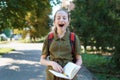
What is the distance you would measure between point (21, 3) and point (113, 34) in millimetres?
11801

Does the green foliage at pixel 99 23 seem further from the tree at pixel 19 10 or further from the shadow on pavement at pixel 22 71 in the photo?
the tree at pixel 19 10

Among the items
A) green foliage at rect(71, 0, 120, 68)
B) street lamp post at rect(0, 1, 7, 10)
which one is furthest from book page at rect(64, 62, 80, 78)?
street lamp post at rect(0, 1, 7, 10)

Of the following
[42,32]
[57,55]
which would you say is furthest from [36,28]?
[57,55]

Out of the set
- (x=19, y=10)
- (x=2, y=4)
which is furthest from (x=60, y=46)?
(x=19, y=10)

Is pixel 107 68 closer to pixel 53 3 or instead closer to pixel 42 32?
pixel 53 3

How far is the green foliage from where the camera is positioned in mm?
12633

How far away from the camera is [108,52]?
46.1 ft

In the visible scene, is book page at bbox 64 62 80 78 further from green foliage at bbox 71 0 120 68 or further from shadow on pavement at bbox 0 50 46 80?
shadow on pavement at bbox 0 50 46 80

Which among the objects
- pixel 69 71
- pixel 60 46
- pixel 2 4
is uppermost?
pixel 2 4

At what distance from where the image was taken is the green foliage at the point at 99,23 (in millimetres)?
12633

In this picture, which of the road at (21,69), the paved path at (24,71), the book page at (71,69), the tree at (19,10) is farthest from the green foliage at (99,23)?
the book page at (71,69)

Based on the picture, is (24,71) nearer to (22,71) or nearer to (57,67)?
(22,71)

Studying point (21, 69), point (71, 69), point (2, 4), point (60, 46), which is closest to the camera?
point (71, 69)

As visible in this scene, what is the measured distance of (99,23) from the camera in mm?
13492
